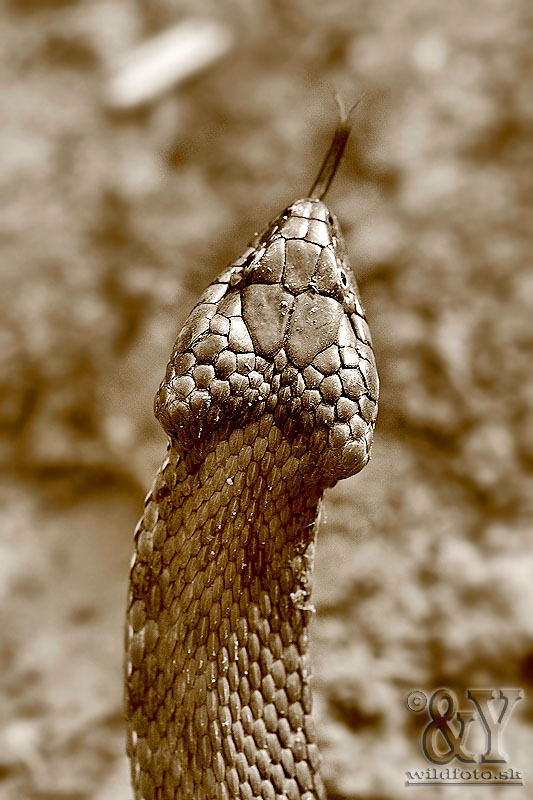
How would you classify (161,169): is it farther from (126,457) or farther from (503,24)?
(503,24)

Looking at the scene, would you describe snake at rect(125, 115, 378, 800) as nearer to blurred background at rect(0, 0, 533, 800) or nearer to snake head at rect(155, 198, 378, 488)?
snake head at rect(155, 198, 378, 488)

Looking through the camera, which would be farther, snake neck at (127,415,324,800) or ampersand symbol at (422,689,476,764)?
ampersand symbol at (422,689,476,764)

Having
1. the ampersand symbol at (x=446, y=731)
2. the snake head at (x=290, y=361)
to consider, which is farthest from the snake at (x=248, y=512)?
the ampersand symbol at (x=446, y=731)

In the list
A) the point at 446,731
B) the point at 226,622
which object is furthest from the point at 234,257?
the point at 226,622

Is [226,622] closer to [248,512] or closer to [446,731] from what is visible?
[248,512]

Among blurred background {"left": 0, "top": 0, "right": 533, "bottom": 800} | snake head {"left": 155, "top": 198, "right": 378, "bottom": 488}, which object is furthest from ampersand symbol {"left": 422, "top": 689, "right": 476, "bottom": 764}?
snake head {"left": 155, "top": 198, "right": 378, "bottom": 488}

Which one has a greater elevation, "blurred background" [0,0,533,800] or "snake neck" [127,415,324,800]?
"blurred background" [0,0,533,800]

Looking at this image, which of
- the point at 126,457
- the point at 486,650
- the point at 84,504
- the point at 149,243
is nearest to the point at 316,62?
the point at 149,243

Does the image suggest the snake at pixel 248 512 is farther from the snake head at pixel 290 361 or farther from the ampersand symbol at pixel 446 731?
the ampersand symbol at pixel 446 731
